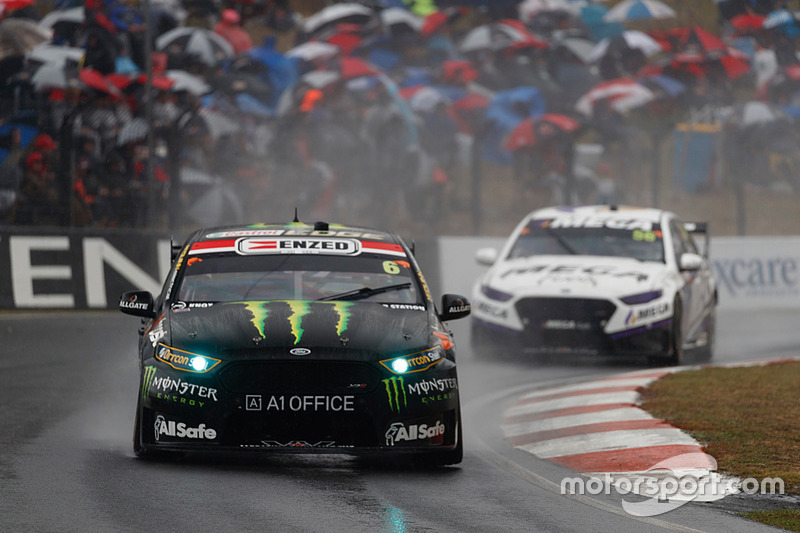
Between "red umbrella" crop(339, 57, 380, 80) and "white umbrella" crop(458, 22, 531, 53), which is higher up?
"white umbrella" crop(458, 22, 531, 53)

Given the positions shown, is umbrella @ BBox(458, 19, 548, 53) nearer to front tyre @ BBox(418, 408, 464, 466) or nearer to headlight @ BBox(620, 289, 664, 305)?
headlight @ BBox(620, 289, 664, 305)

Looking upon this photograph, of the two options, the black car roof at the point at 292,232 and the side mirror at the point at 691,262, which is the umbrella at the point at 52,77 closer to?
the side mirror at the point at 691,262

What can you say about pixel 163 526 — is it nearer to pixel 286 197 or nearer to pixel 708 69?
pixel 286 197

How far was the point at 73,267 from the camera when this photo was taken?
19.0 m

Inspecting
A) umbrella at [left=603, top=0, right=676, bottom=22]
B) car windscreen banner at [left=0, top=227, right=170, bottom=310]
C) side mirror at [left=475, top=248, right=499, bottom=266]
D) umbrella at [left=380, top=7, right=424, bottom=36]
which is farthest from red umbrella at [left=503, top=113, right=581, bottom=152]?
side mirror at [left=475, top=248, right=499, bottom=266]

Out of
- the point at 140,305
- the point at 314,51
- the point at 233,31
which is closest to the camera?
the point at 140,305

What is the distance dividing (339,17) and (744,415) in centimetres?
2228

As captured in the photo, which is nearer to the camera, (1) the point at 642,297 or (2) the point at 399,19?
(1) the point at 642,297

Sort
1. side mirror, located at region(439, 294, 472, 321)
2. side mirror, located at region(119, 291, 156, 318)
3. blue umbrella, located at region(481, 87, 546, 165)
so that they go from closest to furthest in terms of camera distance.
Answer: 1. side mirror, located at region(119, 291, 156, 318)
2. side mirror, located at region(439, 294, 472, 321)
3. blue umbrella, located at region(481, 87, 546, 165)

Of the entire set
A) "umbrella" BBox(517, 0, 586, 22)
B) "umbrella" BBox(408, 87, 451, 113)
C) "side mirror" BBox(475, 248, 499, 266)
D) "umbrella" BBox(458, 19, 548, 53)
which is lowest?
"side mirror" BBox(475, 248, 499, 266)

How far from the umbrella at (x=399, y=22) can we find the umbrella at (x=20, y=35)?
7846 mm

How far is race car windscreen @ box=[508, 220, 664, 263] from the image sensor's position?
15.5 metres

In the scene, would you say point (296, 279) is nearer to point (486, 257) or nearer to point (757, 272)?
point (486, 257)

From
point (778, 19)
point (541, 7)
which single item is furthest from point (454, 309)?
point (778, 19)
